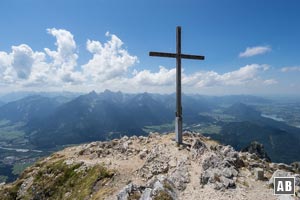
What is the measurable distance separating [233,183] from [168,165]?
6.40 metres

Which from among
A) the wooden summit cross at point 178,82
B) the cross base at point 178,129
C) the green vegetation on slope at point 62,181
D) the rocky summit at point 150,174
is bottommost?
the green vegetation on slope at point 62,181

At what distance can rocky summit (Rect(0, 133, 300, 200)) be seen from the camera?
15.4m

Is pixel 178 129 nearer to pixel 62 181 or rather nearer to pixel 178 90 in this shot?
pixel 178 90

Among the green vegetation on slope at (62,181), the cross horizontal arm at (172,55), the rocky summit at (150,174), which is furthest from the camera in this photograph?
the cross horizontal arm at (172,55)

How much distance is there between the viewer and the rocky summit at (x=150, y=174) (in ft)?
50.5

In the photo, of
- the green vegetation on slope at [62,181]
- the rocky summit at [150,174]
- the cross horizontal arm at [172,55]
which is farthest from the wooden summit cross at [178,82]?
the green vegetation on slope at [62,181]

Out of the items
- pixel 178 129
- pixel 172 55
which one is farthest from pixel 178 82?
pixel 178 129

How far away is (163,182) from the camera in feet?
51.4

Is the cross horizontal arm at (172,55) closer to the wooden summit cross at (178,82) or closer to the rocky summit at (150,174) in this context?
the wooden summit cross at (178,82)

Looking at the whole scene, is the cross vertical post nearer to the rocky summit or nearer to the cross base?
the cross base

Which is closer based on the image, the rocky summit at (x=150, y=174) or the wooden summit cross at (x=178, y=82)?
the rocky summit at (x=150, y=174)

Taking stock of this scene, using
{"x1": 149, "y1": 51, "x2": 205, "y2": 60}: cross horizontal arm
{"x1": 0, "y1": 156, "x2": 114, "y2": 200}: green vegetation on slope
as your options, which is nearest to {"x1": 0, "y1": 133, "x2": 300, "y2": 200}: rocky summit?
{"x1": 0, "y1": 156, "x2": 114, "y2": 200}: green vegetation on slope

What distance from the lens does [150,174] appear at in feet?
65.6

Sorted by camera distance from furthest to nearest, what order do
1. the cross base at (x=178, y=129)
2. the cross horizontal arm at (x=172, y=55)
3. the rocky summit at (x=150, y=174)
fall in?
1. the cross base at (x=178, y=129)
2. the cross horizontal arm at (x=172, y=55)
3. the rocky summit at (x=150, y=174)
